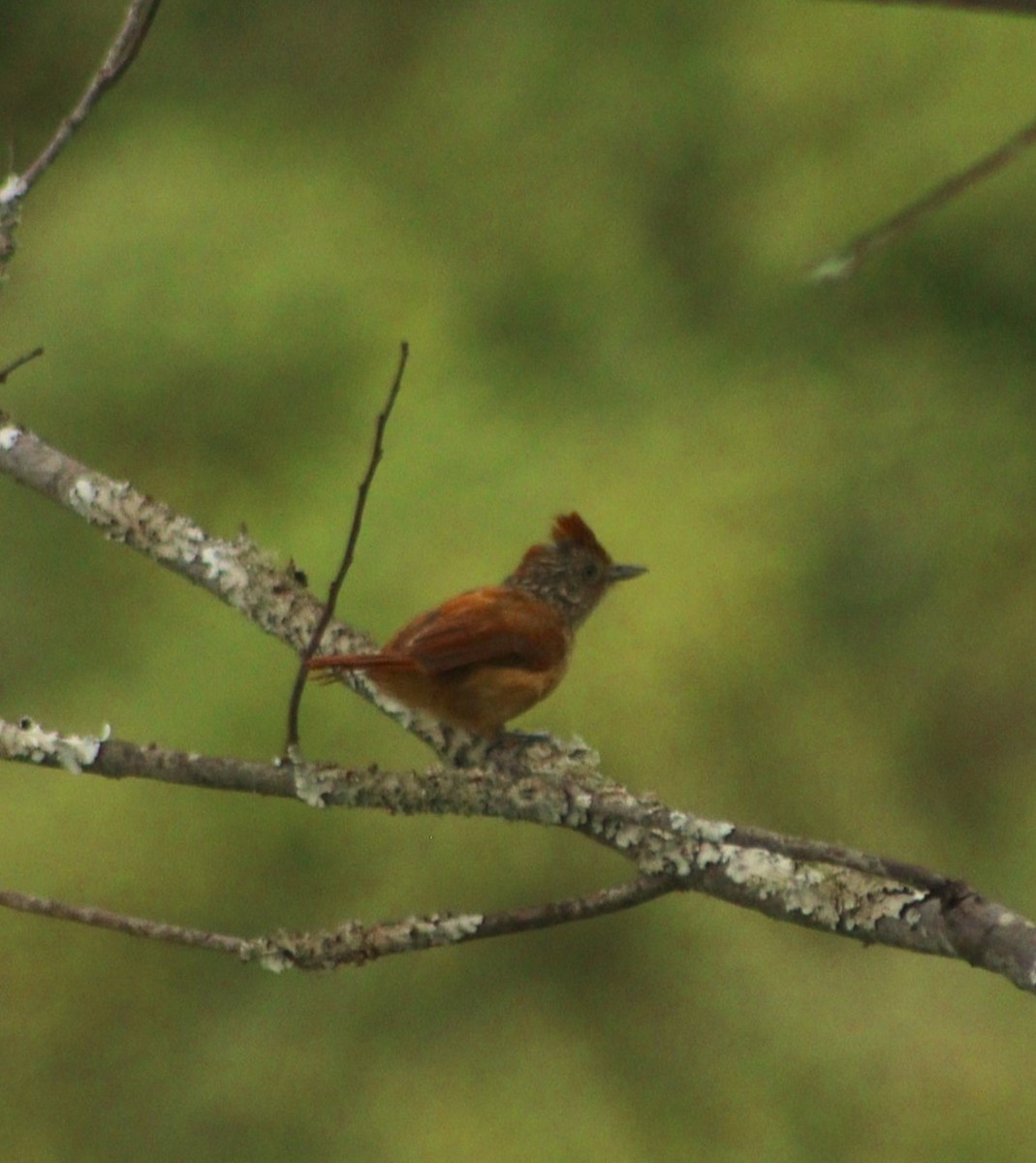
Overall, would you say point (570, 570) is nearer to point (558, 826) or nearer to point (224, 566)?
point (224, 566)

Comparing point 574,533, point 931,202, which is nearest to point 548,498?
point 574,533

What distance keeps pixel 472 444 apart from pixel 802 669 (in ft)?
3.23

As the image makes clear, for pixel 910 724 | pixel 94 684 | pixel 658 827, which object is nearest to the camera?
pixel 658 827

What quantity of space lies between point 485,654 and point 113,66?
0.88 m

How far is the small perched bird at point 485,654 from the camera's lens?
218cm

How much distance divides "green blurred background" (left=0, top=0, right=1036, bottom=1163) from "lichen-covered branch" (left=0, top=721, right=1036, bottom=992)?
155cm

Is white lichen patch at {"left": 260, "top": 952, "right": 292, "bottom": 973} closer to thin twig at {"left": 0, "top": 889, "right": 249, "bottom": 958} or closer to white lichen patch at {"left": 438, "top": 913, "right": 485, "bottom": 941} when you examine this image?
thin twig at {"left": 0, "top": 889, "right": 249, "bottom": 958}

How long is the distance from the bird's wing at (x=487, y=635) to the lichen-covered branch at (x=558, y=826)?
282 mm

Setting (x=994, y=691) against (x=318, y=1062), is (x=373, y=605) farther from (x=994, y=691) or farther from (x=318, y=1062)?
(x=994, y=691)

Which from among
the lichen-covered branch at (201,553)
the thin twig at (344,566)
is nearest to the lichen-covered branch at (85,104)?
the lichen-covered branch at (201,553)

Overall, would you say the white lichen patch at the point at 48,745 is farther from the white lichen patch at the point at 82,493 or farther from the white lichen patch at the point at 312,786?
the white lichen patch at the point at 82,493

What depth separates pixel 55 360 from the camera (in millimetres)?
4500

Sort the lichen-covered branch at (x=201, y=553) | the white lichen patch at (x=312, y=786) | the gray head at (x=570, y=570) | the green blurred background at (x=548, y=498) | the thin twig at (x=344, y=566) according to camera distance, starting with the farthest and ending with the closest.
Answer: the green blurred background at (x=548, y=498) < the gray head at (x=570, y=570) < the lichen-covered branch at (x=201, y=553) < the white lichen patch at (x=312, y=786) < the thin twig at (x=344, y=566)

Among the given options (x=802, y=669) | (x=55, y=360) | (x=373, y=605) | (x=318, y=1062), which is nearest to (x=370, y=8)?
(x=55, y=360)
